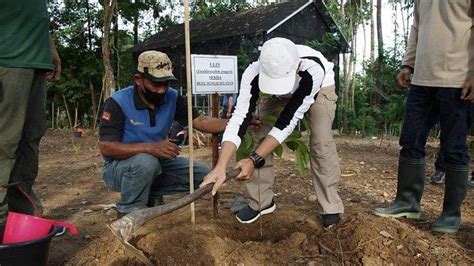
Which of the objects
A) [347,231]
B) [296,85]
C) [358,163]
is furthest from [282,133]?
[358,163]

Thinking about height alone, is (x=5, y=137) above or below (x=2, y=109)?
below

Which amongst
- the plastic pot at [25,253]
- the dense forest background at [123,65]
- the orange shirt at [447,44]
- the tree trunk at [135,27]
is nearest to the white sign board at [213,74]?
the orange shirt at [447,44]

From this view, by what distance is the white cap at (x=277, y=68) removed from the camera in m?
2.21

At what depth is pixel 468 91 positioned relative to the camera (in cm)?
245

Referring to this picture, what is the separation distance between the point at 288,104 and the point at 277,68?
1.17 ft

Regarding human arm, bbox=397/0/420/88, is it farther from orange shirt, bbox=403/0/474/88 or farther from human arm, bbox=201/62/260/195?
human arm, bbox=201/62/260/195

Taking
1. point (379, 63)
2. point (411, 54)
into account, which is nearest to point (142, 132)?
point (411, 54)

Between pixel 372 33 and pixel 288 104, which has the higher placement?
pixel 372 33

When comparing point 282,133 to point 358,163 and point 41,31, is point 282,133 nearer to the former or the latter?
point 41,31

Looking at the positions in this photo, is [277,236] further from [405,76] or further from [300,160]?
[405,76]

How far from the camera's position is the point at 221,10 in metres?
18.4

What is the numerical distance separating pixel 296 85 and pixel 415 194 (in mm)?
1155

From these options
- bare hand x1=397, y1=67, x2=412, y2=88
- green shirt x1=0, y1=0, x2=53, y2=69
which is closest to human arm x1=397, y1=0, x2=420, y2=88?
bare hand x1=397, y1=67, x2=412, y2=88

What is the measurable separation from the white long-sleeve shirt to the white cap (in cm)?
22
